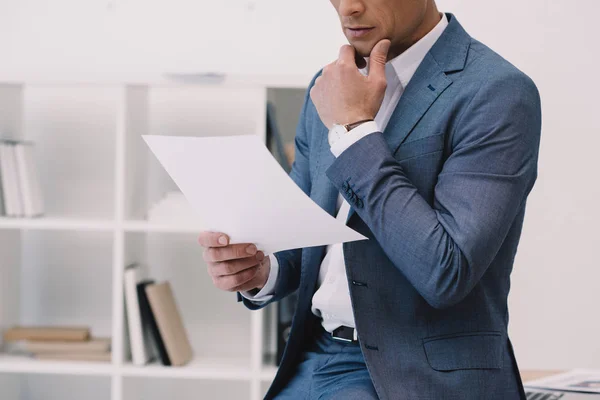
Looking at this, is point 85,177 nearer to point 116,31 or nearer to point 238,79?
point 116,31

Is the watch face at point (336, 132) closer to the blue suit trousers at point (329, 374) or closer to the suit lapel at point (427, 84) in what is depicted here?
the suit lapel at point (427, 84)

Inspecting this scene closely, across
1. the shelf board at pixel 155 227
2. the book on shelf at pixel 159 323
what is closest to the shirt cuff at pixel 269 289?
the shelf board at pixel 155 227

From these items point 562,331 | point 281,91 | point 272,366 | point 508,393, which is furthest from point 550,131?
point 508,393

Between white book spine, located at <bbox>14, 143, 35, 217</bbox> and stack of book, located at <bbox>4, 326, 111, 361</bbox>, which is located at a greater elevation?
white book spine, located at <bbox>14, 143, 35, 217</bbox>

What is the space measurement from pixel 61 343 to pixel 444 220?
2.03m

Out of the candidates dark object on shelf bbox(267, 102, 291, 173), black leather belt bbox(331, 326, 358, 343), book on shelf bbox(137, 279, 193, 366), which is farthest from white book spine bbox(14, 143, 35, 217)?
black leather belt bbox(331, 326, 358, 343)

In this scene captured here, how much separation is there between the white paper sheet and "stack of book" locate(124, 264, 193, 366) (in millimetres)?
1539

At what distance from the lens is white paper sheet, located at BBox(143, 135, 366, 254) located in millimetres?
1126

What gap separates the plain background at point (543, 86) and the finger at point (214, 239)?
5.07 ft

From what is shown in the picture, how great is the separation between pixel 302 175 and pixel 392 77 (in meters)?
0.35

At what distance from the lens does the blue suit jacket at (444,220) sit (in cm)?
116

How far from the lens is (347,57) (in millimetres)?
1311

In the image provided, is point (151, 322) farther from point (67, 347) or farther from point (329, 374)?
point (329, 374)

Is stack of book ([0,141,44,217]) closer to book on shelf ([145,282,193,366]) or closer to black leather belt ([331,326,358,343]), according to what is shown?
book on shelf ([145,282,193,366])
